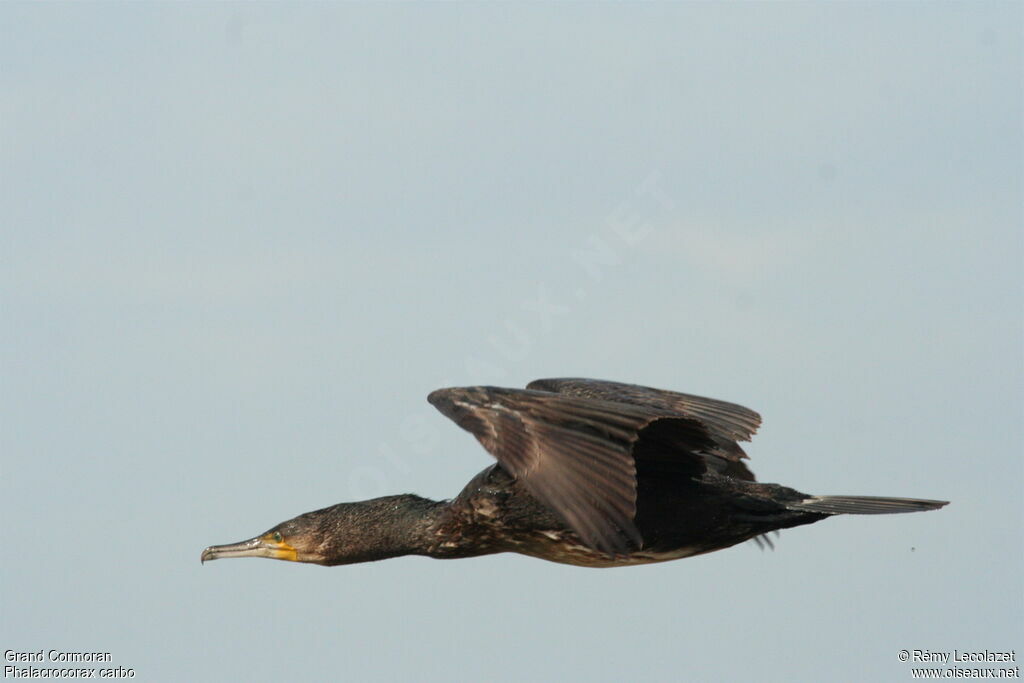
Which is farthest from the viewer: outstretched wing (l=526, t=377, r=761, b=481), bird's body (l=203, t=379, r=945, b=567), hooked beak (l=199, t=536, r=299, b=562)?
outstretched wing (l=526, t=377, r=761, b=481)

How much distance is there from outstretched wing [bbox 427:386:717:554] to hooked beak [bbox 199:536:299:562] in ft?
6.84

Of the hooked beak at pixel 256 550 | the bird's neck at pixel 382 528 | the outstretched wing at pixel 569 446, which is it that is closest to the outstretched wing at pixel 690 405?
the bird's neck at pixel 382 528

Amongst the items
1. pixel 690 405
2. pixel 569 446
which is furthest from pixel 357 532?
pixel 690 405

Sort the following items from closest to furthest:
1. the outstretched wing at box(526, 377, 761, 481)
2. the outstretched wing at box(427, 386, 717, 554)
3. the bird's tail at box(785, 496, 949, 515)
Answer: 1. the outstretched wing at box(427, 386, 717, 554)
2. the bird's tail at box(785, 496, 949, 515)
3. the outstretched wing at box(526, 377, 761, 481)

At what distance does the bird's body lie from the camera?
28.3 ft

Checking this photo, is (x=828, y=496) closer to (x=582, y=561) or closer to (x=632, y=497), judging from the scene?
(x=582, y=561)

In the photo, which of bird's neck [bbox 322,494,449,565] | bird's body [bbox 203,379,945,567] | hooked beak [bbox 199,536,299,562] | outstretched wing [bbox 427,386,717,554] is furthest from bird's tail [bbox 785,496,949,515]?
hooked beak [bbox 199,536,299,562]

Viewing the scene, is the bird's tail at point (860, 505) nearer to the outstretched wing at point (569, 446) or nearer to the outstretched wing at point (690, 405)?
the outstretched wing at point (690, 405)

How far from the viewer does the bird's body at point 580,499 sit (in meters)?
8.63

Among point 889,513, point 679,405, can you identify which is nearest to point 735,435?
point 679,405

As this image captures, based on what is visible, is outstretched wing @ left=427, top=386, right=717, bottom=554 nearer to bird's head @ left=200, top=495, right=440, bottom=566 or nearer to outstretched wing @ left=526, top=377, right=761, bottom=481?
bird's head @ left=200, top=495, right=440, bottom=566

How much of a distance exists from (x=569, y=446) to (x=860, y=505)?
2477 millimetres

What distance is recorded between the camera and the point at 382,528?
35.1 ft

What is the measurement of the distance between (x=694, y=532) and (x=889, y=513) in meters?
1.24
